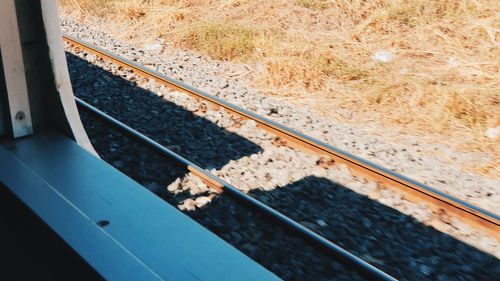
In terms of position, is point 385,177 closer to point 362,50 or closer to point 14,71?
point 14,71

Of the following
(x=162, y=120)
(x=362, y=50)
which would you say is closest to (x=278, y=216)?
(x=162, y=120)

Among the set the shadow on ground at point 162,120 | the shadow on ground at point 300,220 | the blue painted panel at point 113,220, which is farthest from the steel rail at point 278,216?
the blue painted panel at point 113,220

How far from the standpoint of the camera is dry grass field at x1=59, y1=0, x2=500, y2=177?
22.4ft

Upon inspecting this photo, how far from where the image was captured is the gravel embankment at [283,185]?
382 centimetres

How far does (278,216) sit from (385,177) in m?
1.36

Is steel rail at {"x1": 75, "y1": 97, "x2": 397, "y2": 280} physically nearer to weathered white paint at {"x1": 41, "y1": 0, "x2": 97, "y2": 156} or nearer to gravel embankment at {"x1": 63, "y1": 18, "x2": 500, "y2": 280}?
gravel embankment at {"x1": 63, "y1": 18, "x2": 500, "y2": 280}

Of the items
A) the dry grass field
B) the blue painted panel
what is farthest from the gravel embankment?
the blue painted panel

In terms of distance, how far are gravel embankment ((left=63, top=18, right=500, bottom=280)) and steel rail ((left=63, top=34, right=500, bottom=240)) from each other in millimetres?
87

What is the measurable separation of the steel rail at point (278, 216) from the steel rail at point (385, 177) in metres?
1.22

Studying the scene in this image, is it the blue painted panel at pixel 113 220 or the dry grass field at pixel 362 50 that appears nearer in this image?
the blue painted panel at pixel 113 220

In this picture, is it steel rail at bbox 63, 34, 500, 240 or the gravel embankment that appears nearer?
the gravel embankment

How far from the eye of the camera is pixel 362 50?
921 cm

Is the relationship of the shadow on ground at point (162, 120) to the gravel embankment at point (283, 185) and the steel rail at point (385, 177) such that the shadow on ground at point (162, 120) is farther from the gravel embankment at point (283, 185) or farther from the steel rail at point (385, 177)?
the steel rail at point (385, 177)

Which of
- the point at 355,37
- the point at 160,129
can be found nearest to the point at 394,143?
the point at 160,129
